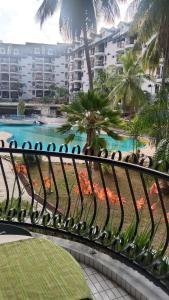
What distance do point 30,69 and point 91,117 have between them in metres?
70.3

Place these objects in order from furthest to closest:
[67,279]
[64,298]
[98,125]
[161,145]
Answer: [98,125]
[161,145]
[67,279]
[64,298]

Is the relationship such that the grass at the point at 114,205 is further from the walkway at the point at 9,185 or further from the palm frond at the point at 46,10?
the palm frond at the point at 46,10

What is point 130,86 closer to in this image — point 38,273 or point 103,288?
point 103,288

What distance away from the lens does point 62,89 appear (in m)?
67.2

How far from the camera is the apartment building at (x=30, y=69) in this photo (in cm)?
7500

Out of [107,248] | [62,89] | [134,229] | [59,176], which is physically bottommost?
[59,176]

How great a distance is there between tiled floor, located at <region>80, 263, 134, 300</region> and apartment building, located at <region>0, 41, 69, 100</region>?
75.9 meters

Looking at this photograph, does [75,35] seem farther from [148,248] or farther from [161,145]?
[148,248]

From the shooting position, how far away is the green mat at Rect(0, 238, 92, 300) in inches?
64.2

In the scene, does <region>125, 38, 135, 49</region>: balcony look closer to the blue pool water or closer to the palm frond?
the blue pool water

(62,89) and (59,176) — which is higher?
(62,89)

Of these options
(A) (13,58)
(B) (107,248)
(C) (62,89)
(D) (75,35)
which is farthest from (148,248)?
(A) (13,58)

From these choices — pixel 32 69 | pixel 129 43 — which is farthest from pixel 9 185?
pixel 32 69

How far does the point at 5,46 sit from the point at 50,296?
81.0 metres
